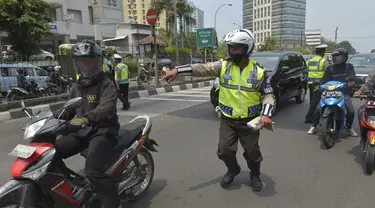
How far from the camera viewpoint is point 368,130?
13.3ft

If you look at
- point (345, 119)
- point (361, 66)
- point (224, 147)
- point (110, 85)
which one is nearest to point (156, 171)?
point (224, 147)

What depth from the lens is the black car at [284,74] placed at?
7.71 meters

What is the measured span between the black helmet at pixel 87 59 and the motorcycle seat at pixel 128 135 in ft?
2.04

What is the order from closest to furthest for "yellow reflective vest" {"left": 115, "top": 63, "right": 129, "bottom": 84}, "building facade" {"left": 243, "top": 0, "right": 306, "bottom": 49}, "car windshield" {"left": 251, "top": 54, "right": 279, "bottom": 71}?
"car windshield" {"left": 251, "top": 54, "right": 279, "bottom": 71}, "yellow reflective vest" {"left": 115, "top": 63, "right": 129, "bottom": 84}, "building facade" {"left": 243, "top": 0, "right": 306, "bottom": 49}

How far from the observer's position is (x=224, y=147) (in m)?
3.35

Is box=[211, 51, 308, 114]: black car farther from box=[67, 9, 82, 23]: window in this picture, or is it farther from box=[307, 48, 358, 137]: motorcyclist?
box=[67, 9, 82, 23]: window

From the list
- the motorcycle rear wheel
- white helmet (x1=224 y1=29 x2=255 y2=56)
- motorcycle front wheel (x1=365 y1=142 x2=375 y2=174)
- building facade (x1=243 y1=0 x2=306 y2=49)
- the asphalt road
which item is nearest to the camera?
white helmet (x1=224 y1=29 x2=255 y2=56)

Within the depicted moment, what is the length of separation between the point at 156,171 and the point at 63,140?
70.0 inches

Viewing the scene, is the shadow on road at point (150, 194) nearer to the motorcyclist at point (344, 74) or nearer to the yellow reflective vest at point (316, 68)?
the motorcyclist at point (344, 74)

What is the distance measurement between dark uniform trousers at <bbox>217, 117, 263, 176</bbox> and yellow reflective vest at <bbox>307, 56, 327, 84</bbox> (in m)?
4.36

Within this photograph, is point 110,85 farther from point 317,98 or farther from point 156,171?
point 317,98

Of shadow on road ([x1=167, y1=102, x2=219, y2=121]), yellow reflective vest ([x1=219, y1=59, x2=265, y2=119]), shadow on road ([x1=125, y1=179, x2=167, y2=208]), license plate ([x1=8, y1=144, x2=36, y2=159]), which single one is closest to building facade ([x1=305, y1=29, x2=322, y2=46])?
shadow on road ([x1=167, y1=102, x2=219, y2=121])

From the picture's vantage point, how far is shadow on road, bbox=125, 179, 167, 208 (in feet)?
10.8

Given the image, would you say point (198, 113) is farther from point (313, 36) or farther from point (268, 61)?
point (313, 36)
